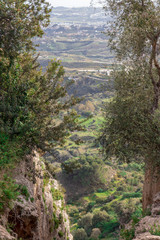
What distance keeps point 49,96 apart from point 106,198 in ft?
145

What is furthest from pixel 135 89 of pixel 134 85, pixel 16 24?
pixel 16 24

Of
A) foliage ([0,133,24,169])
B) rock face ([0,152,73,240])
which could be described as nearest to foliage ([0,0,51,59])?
foliage ([0,133,24,169])

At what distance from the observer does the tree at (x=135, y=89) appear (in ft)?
Answer: 39.3

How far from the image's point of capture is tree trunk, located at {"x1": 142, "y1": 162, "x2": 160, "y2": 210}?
12293mm

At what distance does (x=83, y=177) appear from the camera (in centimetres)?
5984

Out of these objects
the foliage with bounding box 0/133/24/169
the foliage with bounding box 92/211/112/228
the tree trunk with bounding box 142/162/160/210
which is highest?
the foliage with bounding box 0/133/24/169

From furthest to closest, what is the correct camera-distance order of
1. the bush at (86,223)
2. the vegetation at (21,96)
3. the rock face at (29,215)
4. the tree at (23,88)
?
the bush at (86,223)
the tree at (23,88)
the vegetation at (21,96)
the rock face at (29,215)

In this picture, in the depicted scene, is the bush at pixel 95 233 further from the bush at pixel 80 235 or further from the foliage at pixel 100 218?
the foliage at pixel 100 218

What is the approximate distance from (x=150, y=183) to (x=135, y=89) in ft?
16.9

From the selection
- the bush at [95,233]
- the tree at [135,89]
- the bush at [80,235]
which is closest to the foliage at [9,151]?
the tree at [135,89]

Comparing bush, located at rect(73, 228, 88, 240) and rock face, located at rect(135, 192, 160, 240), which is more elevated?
rock face, located at rect(135, 192, 160, 240)

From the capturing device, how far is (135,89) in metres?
13.7

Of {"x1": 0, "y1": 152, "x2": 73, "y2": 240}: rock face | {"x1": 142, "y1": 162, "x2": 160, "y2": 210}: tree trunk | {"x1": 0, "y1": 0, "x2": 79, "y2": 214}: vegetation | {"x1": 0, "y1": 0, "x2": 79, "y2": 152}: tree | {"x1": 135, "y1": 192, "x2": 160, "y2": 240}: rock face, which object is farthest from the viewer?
{"x1": 142, "y1": 162, "x2": 160, "y2": 210}: tree trunk

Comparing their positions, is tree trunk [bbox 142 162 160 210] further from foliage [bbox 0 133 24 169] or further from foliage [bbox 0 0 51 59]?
foliage [bbox 0 0 51 59]
